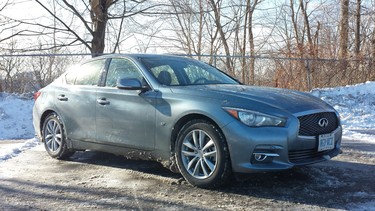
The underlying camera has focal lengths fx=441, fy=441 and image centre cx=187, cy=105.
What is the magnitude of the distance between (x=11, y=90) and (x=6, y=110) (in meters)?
2.94

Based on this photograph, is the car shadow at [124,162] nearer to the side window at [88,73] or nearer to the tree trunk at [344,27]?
the side window at [88,73]

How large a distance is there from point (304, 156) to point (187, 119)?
132 cm

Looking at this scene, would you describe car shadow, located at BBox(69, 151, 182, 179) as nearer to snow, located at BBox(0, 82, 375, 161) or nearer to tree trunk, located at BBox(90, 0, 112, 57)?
snow, located at BBox(0, 82, 375, 161)

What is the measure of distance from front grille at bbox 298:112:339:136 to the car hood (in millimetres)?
87

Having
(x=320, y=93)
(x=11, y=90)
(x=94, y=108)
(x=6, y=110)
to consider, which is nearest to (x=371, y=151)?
(x=94, y=108)

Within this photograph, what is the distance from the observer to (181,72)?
573cm

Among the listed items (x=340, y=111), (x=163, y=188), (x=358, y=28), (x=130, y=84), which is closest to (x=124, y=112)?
(x=130, y=84)

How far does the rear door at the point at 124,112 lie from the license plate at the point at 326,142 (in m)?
1.89

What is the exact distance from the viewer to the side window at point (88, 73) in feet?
20.2

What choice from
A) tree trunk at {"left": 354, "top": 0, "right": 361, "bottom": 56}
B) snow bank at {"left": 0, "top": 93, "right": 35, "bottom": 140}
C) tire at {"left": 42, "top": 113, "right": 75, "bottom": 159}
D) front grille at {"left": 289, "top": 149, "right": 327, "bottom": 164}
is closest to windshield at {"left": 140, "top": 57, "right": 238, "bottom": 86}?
front grille at {"left": 289, "top": 149, "right": 327, "bottom": 164}

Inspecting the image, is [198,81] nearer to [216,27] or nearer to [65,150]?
[65,150]

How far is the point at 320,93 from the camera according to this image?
12.9 m

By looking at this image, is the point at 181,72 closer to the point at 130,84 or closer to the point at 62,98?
the point at 130,84

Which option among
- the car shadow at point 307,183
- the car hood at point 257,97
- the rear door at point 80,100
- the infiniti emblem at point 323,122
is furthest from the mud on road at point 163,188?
the car hood at point 257,97
